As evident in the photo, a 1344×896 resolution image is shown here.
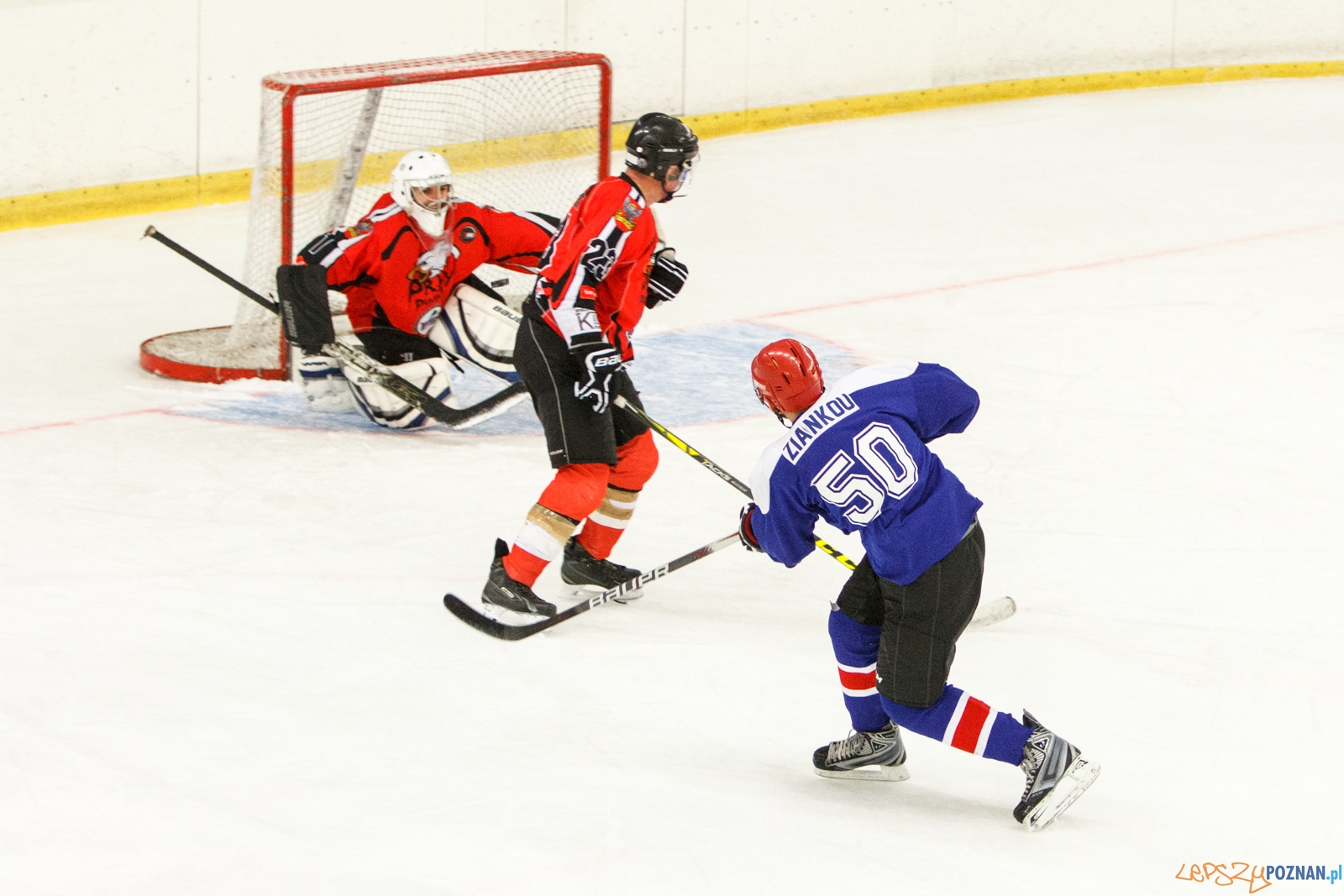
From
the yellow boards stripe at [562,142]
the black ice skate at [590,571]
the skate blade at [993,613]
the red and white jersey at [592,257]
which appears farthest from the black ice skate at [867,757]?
the yellow boards stripe at [562,142]

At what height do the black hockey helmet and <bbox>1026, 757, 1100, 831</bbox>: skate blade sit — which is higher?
the black hockey helmet

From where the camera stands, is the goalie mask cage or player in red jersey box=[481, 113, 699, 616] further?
the goalie mask cage

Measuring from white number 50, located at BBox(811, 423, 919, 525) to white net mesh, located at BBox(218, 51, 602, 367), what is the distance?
8.77 feet

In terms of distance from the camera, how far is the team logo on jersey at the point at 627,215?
3441mm

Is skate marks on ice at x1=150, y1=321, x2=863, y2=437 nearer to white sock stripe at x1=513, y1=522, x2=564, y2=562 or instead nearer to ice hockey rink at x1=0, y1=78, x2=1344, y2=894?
ice hockey rink at x1=0, y1=78, x2=1344, y2=894

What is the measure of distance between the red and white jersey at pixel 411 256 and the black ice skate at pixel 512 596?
1434 millimetres

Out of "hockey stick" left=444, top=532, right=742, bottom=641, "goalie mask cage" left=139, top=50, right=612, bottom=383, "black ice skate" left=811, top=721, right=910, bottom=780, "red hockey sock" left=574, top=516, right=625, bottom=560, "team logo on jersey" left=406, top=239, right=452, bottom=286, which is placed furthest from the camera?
"goalie mask cage" left=139, top=50, right=612, bottom=383

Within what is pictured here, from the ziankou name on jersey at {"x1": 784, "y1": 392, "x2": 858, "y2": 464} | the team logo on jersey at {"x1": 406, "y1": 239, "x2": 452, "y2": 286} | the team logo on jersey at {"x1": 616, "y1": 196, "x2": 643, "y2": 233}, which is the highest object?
the team logo on jersey at {"x1": 616, "y1": 196, "x2": 643, "y2": 233}

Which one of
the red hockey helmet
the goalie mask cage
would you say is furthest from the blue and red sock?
the goalie mask cage

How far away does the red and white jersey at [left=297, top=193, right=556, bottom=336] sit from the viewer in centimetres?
461

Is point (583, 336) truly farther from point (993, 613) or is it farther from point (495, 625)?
point (993, 613)

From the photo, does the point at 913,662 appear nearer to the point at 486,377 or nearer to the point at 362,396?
the point at 362,396

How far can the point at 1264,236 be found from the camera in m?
6.93

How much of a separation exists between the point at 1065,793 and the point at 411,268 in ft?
8.64
